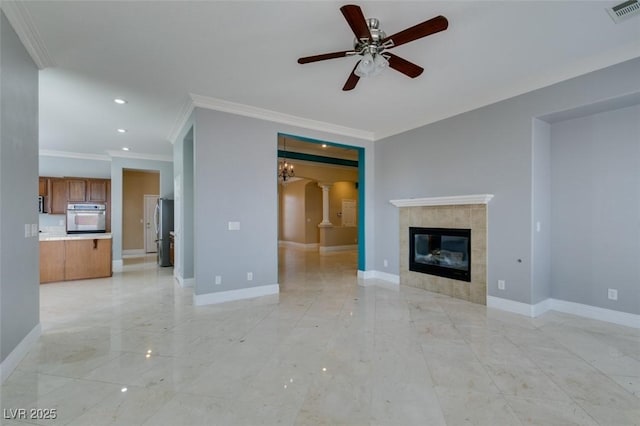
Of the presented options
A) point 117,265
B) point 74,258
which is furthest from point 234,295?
point 117,265

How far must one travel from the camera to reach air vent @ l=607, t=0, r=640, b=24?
2217 mm

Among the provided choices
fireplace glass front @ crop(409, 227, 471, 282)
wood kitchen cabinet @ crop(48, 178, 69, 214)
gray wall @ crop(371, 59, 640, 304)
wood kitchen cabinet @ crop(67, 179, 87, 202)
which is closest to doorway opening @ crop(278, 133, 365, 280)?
fireplace glass front @ crop(409, 227, 471, 282)

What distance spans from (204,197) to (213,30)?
215 cm

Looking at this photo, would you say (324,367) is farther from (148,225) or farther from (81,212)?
(148,225)

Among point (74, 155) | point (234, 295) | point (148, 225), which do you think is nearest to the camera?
point (234, 295)

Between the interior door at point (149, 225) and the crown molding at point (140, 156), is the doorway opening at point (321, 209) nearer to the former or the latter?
the crown molding at point (140, 156)

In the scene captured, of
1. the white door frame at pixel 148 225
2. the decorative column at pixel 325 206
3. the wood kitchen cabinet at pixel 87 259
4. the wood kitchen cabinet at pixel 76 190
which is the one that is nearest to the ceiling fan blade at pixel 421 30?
the wood kitchen cabinet at pixel 87 259

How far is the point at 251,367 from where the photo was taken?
2326mm

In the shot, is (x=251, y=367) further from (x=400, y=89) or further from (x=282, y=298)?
(x=400, y=89)

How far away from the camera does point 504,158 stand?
3.77 m

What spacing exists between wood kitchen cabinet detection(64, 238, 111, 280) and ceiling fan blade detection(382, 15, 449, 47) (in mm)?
6540

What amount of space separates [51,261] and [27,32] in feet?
15.3

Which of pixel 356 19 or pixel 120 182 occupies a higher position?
pixel 356 19

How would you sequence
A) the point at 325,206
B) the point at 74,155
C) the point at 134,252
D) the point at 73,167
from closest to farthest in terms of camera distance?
the point at 74,155, the point at 73,167, the point at 134,252, the point at 325,206
